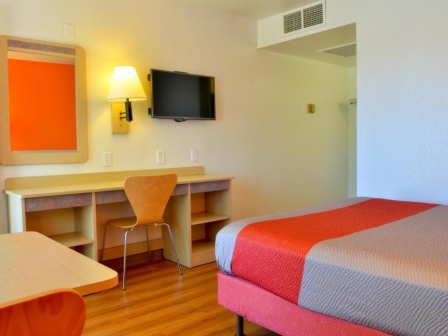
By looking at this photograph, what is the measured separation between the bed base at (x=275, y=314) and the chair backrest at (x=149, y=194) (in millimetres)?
1113

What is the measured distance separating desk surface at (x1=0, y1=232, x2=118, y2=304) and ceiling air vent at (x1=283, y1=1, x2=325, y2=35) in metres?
3.39

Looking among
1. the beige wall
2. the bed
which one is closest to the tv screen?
the beige wall

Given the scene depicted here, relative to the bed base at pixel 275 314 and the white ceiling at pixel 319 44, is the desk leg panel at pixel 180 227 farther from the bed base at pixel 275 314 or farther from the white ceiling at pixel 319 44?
the white ceiling at pixel 319 44

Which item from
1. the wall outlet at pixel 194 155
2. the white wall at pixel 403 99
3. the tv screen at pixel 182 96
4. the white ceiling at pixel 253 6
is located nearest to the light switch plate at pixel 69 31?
the tv screen at pixel 182 96

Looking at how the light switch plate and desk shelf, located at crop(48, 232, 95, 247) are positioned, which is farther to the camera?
the light switch plate

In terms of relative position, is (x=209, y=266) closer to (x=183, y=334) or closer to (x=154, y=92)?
(x=183, y=334)

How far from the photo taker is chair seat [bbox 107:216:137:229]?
10.3 feet

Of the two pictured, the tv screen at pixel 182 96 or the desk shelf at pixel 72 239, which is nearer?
the desk shelf at pixel 72 239

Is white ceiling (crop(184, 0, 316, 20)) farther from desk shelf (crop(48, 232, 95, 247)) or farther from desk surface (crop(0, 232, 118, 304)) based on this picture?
desk surface (crop(0, 232, 118, 304))

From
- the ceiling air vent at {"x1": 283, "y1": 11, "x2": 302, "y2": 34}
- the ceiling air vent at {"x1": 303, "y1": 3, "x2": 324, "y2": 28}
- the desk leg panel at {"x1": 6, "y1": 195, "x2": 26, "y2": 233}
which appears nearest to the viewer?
the desk leg panel at {"x1": 6, "y1": 195, "x2": 26, "y2": 233}

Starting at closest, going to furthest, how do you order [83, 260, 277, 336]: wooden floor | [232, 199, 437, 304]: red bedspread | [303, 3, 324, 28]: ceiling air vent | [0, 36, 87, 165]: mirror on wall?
[232, 199, 437, 304]: red bedspread
[83, 260, 277, 336]: wooden floor
[0, 36, 87, 165]: mirror on wall
[303, 3, 324, 28]: ceiling air vent

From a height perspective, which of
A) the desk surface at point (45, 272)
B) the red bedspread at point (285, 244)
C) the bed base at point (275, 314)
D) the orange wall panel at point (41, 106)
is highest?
the orange wall panel at point (41, 106)

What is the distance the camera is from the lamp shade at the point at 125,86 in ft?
10.6

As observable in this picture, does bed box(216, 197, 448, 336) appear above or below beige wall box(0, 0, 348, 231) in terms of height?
below
